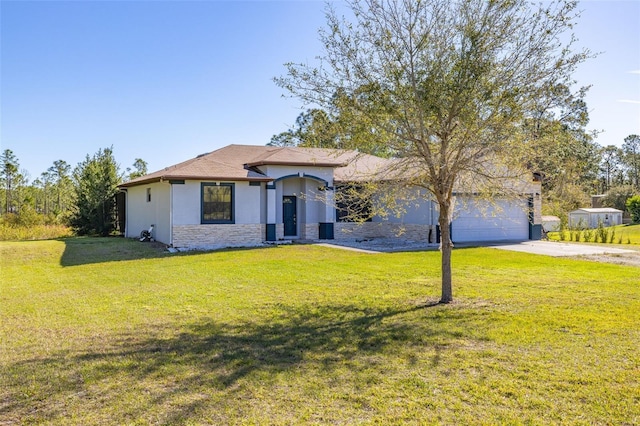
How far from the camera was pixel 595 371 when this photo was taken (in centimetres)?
466

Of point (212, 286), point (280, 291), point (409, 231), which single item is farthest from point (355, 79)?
point (409, 231)

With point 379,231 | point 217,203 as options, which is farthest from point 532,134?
point 379,231

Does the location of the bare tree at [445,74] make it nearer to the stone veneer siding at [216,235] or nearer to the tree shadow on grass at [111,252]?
the tree shadow on grass at [111,252]

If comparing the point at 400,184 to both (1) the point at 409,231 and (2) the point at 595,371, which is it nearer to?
(2) the point at 595,371

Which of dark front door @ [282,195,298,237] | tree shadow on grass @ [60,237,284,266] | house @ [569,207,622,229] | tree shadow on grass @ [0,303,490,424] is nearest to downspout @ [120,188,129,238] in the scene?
tree shadow on grass @ [60,237,284,266]

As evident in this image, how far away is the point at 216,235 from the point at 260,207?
92.7 inches

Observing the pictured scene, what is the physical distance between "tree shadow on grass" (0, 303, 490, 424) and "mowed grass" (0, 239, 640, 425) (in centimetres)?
2

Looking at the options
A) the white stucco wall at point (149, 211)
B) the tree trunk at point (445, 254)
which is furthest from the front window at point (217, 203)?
the tree trunk at point (445, 254)

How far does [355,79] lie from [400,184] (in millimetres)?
1988

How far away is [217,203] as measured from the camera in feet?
61.6

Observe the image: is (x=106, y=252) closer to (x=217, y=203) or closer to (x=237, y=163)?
(x=217, y=203)

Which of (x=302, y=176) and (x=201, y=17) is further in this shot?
(x=302, y=176)

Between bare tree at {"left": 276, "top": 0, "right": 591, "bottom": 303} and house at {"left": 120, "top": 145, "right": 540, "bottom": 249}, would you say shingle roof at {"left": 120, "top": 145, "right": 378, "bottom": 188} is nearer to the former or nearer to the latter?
house at {"left": 120, "top": 145, "right": 540, "bottom": 249}

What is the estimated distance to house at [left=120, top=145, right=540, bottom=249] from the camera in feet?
59.7
